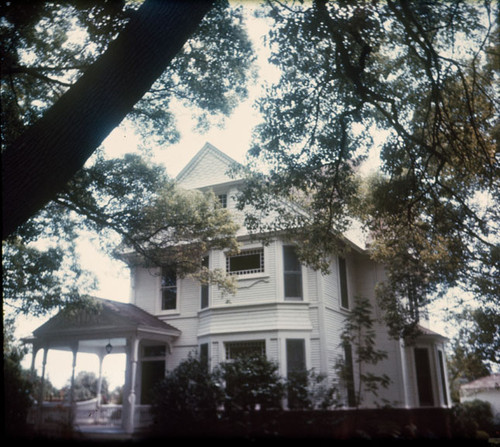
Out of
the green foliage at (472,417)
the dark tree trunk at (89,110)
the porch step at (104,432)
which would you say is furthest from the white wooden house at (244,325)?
the dark tree trunk at (89,110)

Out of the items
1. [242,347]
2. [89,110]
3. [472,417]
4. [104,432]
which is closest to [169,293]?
[242,347]

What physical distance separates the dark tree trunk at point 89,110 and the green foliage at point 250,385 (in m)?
6.03

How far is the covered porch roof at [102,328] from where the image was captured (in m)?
15.9

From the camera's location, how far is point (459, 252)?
12609 millimetres

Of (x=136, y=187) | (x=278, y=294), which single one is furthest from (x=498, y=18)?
(x=278, y=294)

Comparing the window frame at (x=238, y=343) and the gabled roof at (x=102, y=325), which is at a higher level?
the gabled roof at (x=102, y=325)

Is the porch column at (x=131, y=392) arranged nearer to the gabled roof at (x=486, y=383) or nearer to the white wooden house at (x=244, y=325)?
the white wooden house at (x=244, y=325)

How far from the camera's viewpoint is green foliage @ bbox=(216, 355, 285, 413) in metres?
8.73

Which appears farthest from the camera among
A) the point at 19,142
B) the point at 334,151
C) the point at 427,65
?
the point at 334,151

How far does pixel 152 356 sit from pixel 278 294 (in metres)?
5.41

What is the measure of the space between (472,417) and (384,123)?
1621 cm

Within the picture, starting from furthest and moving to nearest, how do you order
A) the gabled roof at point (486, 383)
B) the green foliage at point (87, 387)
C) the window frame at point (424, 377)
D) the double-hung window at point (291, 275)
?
1. the gabled roof at point (486, 383)
2. the green foliage at point (87, 387)
3. the window frame at point (424, 377)
4. the double-hung window at point (291, 275)

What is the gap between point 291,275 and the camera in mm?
17016

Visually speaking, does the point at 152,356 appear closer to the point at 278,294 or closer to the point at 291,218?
the point at 278,294
